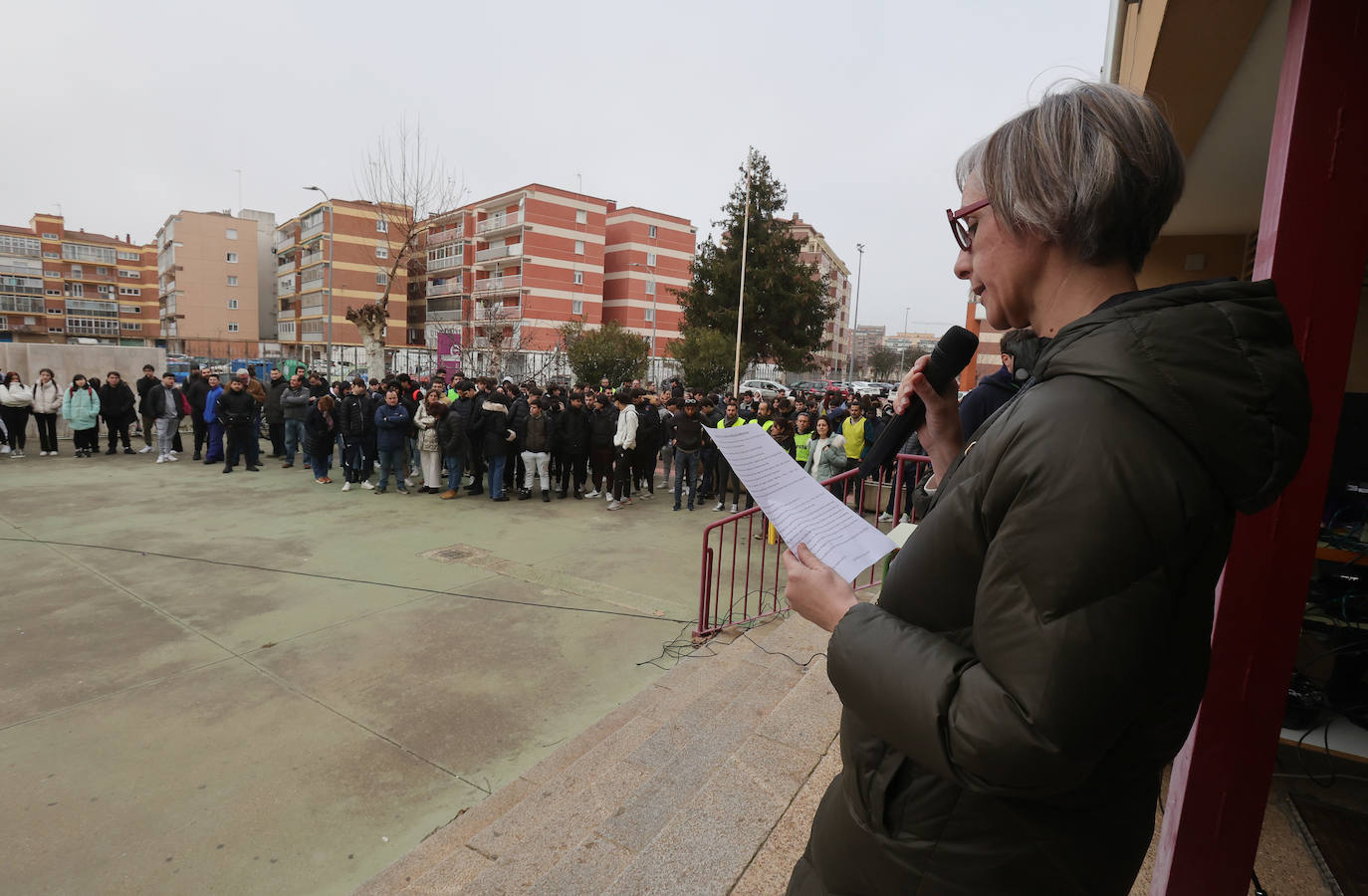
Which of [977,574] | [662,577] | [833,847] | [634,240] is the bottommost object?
[662,577]

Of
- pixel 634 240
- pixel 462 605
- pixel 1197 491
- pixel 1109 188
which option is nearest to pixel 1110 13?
pixel 1109 188

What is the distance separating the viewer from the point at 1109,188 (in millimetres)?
884

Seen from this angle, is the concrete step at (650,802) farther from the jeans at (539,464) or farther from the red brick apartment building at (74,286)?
the red brick apartment building at (74,286)

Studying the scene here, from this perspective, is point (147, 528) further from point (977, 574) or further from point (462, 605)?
point (977, 574)

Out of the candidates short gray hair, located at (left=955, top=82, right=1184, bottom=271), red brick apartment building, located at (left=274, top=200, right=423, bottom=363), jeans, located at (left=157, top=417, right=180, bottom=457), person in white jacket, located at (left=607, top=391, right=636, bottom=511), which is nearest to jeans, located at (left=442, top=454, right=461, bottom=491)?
person in white jacket, located at (left=607, top=391, right=636, bottom=511)

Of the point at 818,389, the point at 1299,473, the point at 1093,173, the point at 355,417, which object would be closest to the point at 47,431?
the point at 355,417

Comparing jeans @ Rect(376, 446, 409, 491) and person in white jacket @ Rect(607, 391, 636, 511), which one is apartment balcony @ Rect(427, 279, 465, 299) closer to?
jeans @ Rect(376, 446, 409, 491)

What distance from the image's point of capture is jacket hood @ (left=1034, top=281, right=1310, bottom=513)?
28.3 inches

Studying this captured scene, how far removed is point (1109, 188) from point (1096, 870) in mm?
918

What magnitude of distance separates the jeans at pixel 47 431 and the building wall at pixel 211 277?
6188cm

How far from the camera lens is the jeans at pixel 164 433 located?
12.8 m

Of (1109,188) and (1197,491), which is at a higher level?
(1109,188)

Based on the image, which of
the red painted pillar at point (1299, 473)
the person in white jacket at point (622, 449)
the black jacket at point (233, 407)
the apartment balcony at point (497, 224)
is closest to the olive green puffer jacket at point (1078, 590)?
the red painted pillar at point (1299, 473)

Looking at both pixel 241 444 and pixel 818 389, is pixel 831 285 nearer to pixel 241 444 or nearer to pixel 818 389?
pixel 818 389
